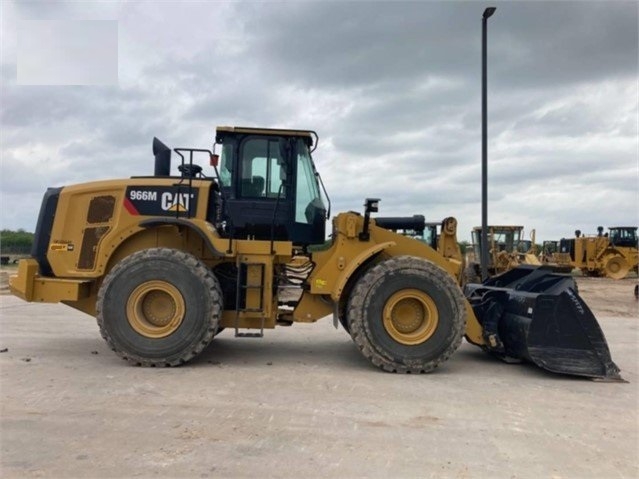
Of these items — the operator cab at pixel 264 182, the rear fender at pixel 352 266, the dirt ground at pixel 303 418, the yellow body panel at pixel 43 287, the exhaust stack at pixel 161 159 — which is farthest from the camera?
the exhaust stack at pixel 161 159

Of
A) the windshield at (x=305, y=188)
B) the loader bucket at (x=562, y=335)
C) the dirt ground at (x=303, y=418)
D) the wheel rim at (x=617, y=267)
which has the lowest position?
the dirt ground at (x=303, y=418)

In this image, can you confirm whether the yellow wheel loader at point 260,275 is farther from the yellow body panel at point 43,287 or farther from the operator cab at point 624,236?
the operator cab at point 624,236

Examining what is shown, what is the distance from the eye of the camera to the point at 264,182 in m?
7.46

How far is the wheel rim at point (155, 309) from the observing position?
670cm

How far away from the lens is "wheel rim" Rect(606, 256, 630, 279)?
3072cm

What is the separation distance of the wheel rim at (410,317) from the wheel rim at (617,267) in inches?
1106

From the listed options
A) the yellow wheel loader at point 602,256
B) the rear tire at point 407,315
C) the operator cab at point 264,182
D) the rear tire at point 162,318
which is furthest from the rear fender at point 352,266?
the yellow wheel loader at point 602,256

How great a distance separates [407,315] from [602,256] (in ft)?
93.1

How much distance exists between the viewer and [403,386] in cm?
600

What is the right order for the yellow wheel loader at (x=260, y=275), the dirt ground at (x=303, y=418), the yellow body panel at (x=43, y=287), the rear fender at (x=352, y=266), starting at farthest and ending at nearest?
the yellow body panel at (x=43, y=287) < the rear fender at (x=352, y=266) < the yellow wheel loader at (x=260, y=275) < the dirt ground at (x=303, y=418)

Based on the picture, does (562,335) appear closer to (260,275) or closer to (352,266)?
(352,266)

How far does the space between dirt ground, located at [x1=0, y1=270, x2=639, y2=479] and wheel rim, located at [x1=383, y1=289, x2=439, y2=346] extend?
50 centimetres

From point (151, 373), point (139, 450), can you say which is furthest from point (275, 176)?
point (139, 450)

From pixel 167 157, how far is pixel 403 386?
4.43 m
